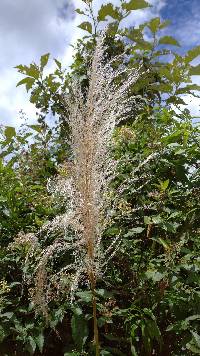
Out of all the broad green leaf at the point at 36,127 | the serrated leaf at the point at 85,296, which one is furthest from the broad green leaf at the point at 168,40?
the serrated leaf at the point at 85,296

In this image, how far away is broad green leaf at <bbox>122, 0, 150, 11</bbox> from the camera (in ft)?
12.8

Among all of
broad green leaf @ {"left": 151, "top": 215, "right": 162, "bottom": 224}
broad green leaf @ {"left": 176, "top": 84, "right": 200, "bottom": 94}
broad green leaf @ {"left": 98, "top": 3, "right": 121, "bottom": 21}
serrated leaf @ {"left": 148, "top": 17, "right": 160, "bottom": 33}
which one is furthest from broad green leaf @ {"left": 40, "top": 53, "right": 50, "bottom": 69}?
broad green leaf @ {"left": 151, "top": 215, "right": 162, "bottom": 224}

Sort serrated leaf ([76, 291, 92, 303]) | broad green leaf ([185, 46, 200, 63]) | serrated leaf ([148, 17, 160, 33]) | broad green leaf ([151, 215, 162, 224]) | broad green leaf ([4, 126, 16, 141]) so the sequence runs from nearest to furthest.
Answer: serrated leaf ([76, 291, 92, 303]) < broad green leaf ([151, 215, 162, 224]) < broad green leaf ([185, 46, 200, 63]) < broad green leaf ([4, 126, 16, 141]) < serrated leaf ([148, 17, 160, 33])

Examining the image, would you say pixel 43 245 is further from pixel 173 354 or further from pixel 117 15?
pixel 117 15

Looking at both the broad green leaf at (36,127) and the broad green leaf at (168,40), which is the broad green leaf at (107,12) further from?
the broad green leaf at (36,127)

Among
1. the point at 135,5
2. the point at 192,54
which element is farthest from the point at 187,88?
the point at 135,5

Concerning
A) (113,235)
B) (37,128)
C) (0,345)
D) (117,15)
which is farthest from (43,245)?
(117,15)

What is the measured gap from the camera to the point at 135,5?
3.94 metres

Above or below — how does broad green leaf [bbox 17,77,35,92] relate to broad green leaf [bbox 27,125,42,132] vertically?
above

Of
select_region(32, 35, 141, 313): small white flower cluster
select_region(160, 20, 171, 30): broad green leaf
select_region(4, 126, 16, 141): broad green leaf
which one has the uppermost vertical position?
select_region(160, 20, 171, 30): broad green leaf

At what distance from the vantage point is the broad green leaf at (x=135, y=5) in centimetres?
390

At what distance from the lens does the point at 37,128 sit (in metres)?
4.15

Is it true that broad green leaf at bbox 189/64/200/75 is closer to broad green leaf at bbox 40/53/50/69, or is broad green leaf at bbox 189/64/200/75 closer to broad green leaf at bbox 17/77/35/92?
broad green leaf at bbox 40/53/50/69

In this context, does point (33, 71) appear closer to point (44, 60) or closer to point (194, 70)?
point (44, 60)
